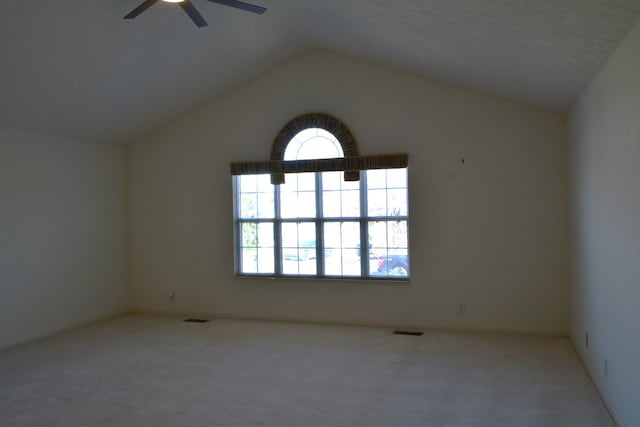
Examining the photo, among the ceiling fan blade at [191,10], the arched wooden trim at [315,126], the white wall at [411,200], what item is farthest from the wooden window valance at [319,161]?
the ceiling fan blade at [191,10]

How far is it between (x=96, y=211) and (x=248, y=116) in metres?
2.32

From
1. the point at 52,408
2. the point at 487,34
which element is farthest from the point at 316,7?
the point at 52,408

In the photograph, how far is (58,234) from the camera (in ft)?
20.0

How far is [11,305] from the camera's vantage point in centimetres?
549

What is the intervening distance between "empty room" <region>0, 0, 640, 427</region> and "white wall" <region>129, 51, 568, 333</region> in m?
0.02

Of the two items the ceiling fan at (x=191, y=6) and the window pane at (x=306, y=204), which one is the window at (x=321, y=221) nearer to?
the window pane at (x=306, y=204)

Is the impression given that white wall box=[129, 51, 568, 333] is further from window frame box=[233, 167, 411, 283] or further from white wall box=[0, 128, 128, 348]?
white wall box=[0, 128, 128, 348]

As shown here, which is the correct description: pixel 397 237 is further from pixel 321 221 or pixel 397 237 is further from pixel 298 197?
pixel 298 197

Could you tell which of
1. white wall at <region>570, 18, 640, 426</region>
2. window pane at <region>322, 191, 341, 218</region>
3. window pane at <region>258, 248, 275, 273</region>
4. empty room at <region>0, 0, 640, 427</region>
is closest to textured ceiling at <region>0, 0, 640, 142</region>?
empty room at <region>0, 0, 640, 427</region>

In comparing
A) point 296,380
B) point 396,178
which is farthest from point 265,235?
point 296,380

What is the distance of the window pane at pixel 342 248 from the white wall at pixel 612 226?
2.48 meters

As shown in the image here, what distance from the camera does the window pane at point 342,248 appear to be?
6242mm

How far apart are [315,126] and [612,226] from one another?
3710 mm

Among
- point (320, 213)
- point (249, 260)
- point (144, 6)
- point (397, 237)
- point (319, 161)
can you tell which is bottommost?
point (249, 260)
